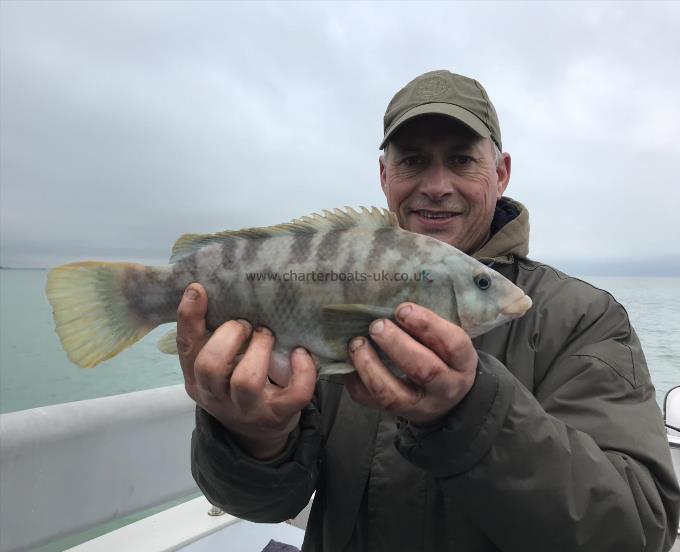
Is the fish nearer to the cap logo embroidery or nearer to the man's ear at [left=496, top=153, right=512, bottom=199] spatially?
the cap logo embroidery

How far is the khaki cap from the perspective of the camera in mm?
2346

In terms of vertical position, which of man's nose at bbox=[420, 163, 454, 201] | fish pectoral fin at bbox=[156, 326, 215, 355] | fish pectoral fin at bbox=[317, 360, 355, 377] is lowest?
fish pectoral fin at bbox=[156, 326, 215, 355]

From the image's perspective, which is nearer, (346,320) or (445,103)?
(346,320)

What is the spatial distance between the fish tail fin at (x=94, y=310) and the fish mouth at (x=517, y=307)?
1.49 meters

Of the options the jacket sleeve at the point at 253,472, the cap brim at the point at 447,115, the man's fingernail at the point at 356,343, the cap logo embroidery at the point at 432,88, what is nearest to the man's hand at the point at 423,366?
the man's fingernail at the point at 356,343

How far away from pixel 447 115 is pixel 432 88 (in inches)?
12.6

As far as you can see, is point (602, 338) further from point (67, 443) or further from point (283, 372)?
point (67, 443)

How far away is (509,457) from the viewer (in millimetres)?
1397

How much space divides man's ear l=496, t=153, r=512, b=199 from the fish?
1132 millimetres

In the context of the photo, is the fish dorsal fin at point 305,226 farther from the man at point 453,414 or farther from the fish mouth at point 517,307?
the fish mouth at point 517,307

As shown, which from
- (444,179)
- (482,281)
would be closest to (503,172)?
(444,179)

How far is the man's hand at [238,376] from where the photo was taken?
5.11 feet

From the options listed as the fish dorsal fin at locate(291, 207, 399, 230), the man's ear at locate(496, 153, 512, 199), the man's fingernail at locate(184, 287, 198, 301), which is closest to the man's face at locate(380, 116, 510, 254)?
the man's ear at locate(496, 153, 512, 199)

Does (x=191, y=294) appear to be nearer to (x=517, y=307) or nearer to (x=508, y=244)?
(x=517, y=307)
